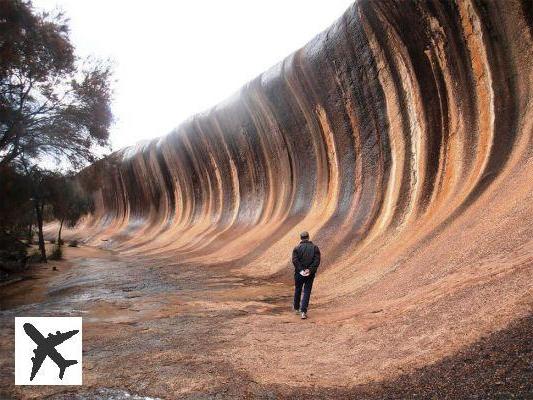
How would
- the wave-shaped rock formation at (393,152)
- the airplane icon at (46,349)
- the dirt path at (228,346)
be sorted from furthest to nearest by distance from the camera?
the wave-shaped rock formation at (393,152), the airplane icon at (46,349), the dirt path at (228,346)

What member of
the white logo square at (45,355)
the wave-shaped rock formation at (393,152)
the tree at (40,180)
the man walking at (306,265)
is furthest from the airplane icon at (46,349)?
the tree at (40,180)

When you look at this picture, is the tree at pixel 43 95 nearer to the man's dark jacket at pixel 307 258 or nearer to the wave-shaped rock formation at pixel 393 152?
the wave-shaped rock formation at pixel 393 152

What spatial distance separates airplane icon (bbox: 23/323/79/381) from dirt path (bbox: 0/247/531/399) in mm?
234

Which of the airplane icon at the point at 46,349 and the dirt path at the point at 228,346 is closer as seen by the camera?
the dirt path at the point at 228,346

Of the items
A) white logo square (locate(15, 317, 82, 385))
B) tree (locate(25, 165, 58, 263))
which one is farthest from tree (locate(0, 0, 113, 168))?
white logo square (locate(15, 317, 82, 385))

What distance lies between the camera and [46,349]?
4215 millimetres

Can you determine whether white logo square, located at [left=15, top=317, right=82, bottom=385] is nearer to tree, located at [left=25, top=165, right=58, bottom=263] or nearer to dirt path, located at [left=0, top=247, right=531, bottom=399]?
dirt path, located at [left=0, top=247, right=531, bottom=399]

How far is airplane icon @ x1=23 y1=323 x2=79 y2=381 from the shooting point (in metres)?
4.03

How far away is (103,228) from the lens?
37531 mm

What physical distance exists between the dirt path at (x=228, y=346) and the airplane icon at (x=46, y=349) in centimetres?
23

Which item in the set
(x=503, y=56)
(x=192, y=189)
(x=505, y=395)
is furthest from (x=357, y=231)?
(x=192, y=189)

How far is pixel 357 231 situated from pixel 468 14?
5.52 metres

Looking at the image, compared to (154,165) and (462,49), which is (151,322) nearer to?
(462,49)

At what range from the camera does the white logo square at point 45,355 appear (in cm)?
390
